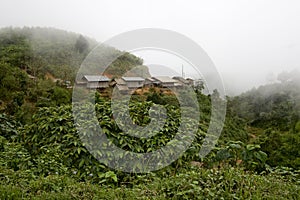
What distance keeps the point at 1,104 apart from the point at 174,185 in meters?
11.4

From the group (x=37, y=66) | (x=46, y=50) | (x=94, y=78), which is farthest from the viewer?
(x=46, y=50)

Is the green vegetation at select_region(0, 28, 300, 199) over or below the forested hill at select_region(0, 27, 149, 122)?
below

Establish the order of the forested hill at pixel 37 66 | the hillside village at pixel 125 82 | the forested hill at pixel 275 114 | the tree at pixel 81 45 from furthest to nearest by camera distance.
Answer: the tree at pixel 81 45
the forested hill at pixel 275 114
the forested hill at pixel 37 66
the hillside village at pixel 125 82

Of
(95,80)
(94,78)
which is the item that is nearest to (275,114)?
(94,78)

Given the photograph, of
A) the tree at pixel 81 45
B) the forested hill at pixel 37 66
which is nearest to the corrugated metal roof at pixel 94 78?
the forested hill at pixel 37 66

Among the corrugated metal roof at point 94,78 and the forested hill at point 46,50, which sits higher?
the forested hill at point 46,50

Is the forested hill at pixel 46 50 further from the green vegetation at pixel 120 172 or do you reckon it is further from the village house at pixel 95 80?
the green vegetation at pixel 120 172

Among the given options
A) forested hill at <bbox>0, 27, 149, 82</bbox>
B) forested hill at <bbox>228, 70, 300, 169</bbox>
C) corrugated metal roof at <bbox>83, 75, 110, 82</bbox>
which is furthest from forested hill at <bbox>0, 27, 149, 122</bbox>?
forested hill at <bbox>228, 70, 300, 169</bbox>

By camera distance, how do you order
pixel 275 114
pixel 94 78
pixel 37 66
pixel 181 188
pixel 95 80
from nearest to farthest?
1. pixel 181 188
2. pixel 95 80
3. pixel 94 78
4. pixel 37 66
5. pixel 275 114

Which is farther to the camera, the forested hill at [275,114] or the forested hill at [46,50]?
the forested hill at [46,50]

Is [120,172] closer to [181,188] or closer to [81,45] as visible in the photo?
[181,188]

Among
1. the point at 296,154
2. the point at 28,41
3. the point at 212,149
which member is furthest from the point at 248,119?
the point at 212,149

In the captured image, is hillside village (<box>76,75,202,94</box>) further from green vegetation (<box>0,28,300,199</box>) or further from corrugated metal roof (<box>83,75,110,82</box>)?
green vegetation (<box>0,28,300,199</box>)

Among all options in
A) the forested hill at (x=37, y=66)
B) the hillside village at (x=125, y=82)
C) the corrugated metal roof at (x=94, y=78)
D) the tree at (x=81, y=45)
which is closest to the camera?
the hillside village at (x=125, y=82)
